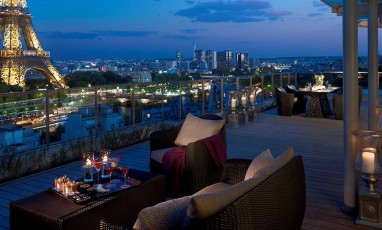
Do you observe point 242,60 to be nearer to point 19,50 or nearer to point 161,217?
point 19,50

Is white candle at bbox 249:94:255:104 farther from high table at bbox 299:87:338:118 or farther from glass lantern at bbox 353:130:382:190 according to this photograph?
glass lantern at bbox 353:130:382:190

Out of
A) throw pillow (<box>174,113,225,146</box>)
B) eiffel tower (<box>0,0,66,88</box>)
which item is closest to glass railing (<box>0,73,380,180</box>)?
throw pillow (<box>174,113,225,146</box>)

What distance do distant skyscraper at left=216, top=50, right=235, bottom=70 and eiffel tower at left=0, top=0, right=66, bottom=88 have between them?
345 inches

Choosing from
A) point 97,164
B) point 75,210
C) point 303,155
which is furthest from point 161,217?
point 303,155

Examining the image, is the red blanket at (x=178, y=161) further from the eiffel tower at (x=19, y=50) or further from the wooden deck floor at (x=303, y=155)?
the eiffel tower at (x=19, y=50)

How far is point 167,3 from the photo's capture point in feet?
95.5

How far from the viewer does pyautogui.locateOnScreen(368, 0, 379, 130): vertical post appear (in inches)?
205

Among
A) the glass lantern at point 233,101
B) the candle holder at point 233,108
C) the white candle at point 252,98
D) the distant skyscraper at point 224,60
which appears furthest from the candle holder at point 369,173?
the distant skyscraper at point 224,60

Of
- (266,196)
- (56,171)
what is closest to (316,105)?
(56,171)

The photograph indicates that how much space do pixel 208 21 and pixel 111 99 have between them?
2362 centimetres

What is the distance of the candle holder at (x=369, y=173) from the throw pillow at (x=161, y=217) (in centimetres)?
179

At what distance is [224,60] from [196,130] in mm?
16981

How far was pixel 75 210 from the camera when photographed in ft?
8.00

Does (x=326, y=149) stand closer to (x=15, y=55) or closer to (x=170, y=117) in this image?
(x=170, y=117)
